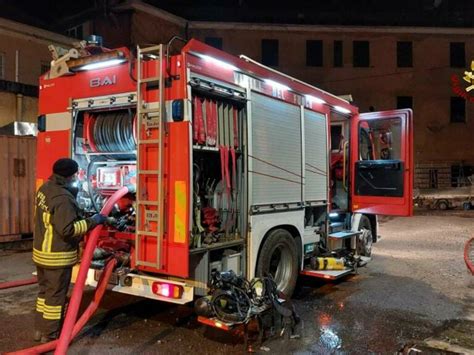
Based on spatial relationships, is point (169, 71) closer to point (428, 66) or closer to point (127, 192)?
point (127, 192)

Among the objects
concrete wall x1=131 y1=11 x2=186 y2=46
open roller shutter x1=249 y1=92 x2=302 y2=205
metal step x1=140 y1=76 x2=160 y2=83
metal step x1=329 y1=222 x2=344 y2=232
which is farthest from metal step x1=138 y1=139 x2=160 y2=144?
concrete wall x1=131 y1=11 x2=186 y2=46

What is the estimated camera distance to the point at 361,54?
32.2 metres

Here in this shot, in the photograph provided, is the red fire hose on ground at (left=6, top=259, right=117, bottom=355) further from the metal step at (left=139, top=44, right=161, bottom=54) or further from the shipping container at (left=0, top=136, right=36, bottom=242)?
the shipping container at (left=0, top=136, right=36, bottom=242)

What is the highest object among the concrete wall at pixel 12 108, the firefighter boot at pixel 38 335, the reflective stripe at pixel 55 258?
the concrete wall at pixel 12 108

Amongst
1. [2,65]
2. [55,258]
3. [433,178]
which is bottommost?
[55,258]

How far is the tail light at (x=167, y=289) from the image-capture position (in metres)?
4.32

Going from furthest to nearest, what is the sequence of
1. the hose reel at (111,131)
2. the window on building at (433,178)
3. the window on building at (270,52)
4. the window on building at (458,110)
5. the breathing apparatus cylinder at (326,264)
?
the window on building at (458,110) < the window on building at (270,52) < the window on building at (433,178) < the breathing apparatus cylinder at (326,264) < the hose reel at (111,131)

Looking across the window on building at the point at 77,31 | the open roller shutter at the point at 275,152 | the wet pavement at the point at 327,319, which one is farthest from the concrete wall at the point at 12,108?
the window on building at the point at 77,31

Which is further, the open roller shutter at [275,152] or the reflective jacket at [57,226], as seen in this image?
the open roller shutter at [275,152]

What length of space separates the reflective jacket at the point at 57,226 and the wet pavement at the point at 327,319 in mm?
919

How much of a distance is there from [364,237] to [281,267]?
307 cm

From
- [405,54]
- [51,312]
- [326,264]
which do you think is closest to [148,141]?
[51,312]

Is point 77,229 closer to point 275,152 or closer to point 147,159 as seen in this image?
point 147,159

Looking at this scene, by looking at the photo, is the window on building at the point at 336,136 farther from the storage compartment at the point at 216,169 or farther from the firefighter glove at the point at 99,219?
the firefighter glove at the point at 99,219
